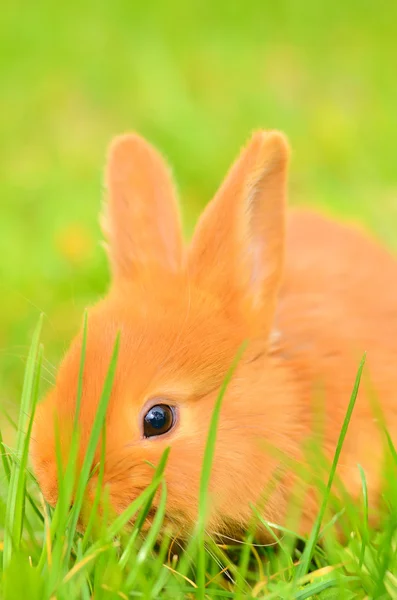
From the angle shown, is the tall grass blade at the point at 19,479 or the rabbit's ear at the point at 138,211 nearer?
the tall grass blade at the point at 19,479

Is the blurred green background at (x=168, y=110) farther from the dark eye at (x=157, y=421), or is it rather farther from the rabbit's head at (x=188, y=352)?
the dark eye at (x=157, y=421)

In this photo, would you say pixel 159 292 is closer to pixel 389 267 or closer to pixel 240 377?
pixel 240 377

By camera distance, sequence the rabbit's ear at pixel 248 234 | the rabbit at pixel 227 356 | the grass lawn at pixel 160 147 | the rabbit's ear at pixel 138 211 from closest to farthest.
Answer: the grass lawn at pixel 160 147 < the rabbit at pixel 227 356 < the rabbit's ear at pixel 248 234 < the rabbit's ear at pixel 138 211

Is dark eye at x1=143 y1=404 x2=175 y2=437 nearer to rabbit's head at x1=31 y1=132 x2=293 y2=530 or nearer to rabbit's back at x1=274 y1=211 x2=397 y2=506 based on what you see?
rabbit's head at x1=31 y1=132 x2=293 y2=530

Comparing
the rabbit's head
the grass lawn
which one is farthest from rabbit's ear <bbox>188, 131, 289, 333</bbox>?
the grass lawn

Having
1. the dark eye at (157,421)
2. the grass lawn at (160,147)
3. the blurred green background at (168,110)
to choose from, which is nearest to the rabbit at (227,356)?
the dark eye at (157,421)

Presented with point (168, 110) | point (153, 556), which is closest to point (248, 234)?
point (153, 556)
